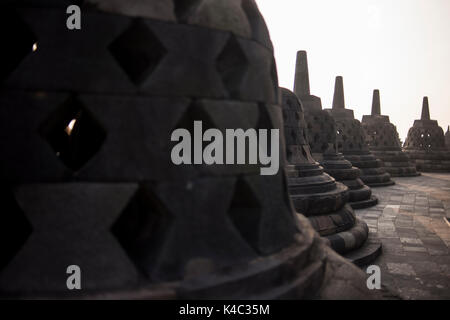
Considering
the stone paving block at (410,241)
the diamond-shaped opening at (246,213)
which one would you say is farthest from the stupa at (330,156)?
the diamond-shaped opening at (246,213)

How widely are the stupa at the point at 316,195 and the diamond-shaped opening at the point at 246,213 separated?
11.1ft

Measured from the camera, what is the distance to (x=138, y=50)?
171 centimetres

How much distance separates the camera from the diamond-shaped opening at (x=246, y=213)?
1.85 m

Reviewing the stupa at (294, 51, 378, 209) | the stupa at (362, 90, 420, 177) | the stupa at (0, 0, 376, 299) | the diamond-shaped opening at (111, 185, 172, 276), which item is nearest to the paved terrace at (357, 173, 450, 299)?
the stupa at (294, 51, 378, 209)

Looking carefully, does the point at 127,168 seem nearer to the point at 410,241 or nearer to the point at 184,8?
the point at 184,8

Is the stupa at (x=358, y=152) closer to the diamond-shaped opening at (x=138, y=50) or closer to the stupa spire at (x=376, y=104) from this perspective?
the stupa spire at (x=376, y=104)

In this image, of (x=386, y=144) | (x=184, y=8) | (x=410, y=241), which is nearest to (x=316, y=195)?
(x=410, y=241)

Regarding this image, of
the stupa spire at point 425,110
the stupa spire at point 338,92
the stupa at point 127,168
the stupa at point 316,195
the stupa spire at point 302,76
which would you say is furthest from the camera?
the stupa spire at point 425,110

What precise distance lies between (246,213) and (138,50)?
39.4 inches

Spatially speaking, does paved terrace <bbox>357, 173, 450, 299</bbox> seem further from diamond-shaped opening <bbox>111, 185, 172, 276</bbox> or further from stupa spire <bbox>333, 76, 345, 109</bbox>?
stupa spire <bbox>333, 76, 345, 109</bbox>

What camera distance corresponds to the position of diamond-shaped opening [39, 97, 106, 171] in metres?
1.50

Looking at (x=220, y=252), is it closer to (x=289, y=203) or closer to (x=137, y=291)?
(x=137, y=291)
